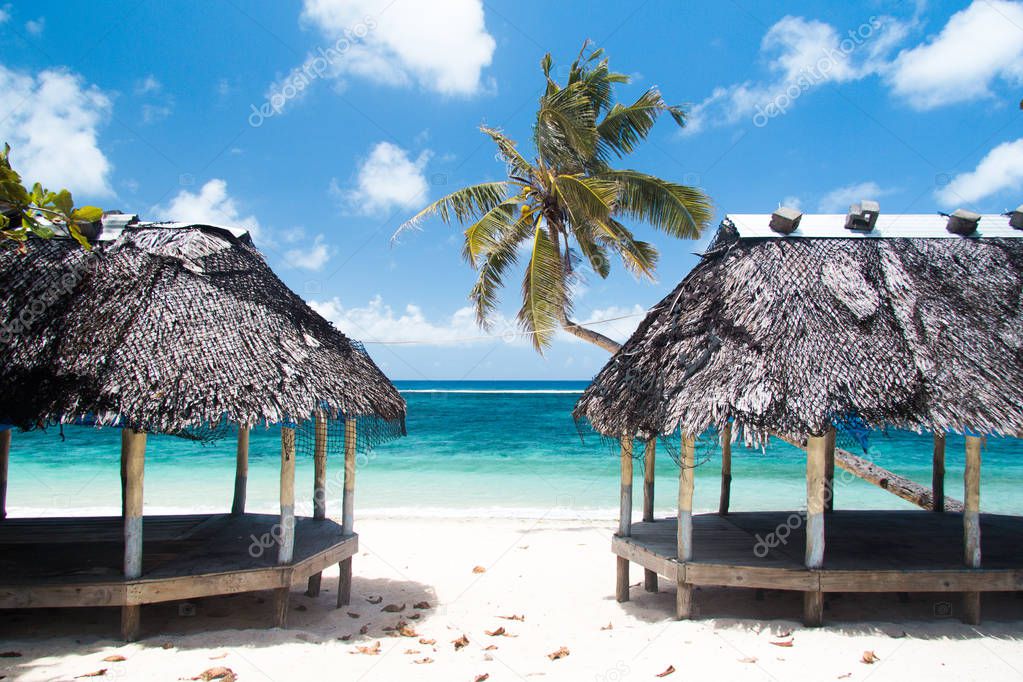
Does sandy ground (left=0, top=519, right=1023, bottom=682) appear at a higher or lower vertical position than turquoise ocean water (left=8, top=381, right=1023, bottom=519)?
higher

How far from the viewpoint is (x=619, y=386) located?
609cm

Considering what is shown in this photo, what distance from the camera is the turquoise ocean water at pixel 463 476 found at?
13602 mm

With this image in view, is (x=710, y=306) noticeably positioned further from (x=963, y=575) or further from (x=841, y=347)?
(x=963, y=575)

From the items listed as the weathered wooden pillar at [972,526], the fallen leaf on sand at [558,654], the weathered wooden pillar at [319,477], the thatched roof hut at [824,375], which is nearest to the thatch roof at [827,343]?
the thatched roof hut at [824,375]

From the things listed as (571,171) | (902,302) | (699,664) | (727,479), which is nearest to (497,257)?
(571,171)

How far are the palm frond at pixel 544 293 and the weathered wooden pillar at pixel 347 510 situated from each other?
11.5 ft

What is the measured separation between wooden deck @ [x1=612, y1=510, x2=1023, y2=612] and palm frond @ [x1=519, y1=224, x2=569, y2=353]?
3097 millimetres

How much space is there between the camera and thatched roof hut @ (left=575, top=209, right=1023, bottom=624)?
5.10 m

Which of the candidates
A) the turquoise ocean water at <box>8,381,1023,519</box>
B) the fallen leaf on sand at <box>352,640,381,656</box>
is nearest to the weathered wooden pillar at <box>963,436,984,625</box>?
the turquoise ocean water at <box>8,381,1023,519</box>

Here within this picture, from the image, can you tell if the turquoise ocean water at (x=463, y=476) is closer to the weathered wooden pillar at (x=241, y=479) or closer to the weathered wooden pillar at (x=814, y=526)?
the weathered wooden pillar at (x=814, y=526)

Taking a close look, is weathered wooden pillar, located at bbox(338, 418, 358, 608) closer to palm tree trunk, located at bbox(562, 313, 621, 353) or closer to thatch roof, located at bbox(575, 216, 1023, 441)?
thatch roof, located at bbox(575, 216, 1023, 441)

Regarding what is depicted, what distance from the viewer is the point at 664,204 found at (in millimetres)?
9586

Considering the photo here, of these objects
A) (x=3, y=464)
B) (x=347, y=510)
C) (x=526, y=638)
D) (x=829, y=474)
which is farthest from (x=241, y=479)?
(x=829, y=474)

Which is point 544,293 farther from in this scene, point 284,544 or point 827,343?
point 284,544
